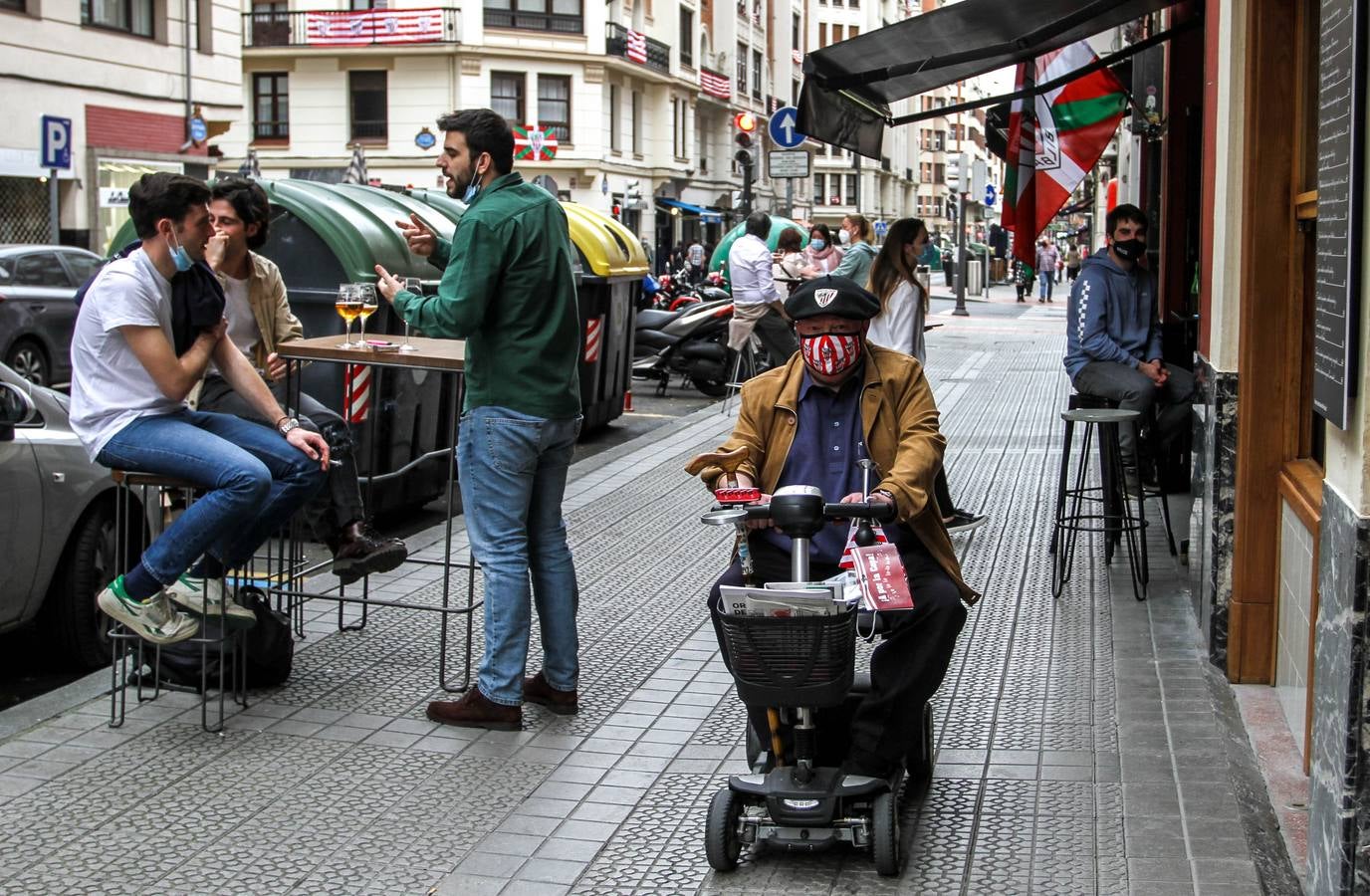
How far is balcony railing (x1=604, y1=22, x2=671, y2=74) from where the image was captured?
53438 mm

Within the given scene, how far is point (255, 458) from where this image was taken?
5953mm

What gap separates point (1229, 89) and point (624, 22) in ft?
Answer: 168

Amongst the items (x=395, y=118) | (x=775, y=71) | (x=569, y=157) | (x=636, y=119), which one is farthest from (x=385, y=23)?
(x=775, y=71)

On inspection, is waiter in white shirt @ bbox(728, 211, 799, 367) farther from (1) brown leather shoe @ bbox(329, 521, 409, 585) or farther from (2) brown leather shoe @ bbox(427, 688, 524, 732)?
(2) brown leather shoe @ bbox(427, 688, 524, 732)

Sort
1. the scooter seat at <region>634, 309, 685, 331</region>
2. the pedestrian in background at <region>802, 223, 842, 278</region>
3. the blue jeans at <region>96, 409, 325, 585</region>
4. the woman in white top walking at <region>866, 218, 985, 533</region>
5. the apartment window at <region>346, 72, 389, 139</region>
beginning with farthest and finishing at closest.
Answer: the apartment window at <region>346, 72, 389, 139</region> < the pedestrian in background at <region>802, 223, 842, 278</region> < the scooter seat at <region>634, 309, 685, 331</region> < the woman in white top walking at <region>866, 218, 985, 533</region> < the blue jeans at <region>96, 409, 325, 585</region>

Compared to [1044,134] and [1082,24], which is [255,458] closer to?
[1082,24]

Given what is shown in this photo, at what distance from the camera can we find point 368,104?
2072 inches

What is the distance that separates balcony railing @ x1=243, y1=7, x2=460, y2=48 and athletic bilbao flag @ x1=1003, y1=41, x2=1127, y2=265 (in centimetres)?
4170

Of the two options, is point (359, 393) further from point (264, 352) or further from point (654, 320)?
point (654, 320)

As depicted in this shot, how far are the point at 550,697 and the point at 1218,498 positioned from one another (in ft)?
8.87

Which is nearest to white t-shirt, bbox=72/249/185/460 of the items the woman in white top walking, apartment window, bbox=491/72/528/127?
the woman in white top walking

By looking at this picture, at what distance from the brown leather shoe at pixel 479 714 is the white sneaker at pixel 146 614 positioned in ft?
3.25

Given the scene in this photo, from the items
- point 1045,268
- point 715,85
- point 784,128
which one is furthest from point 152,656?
point 715,85

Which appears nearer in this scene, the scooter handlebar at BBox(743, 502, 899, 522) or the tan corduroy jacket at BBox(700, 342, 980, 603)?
the scooter handlebar at BBox(743, 502, 899, 522)
